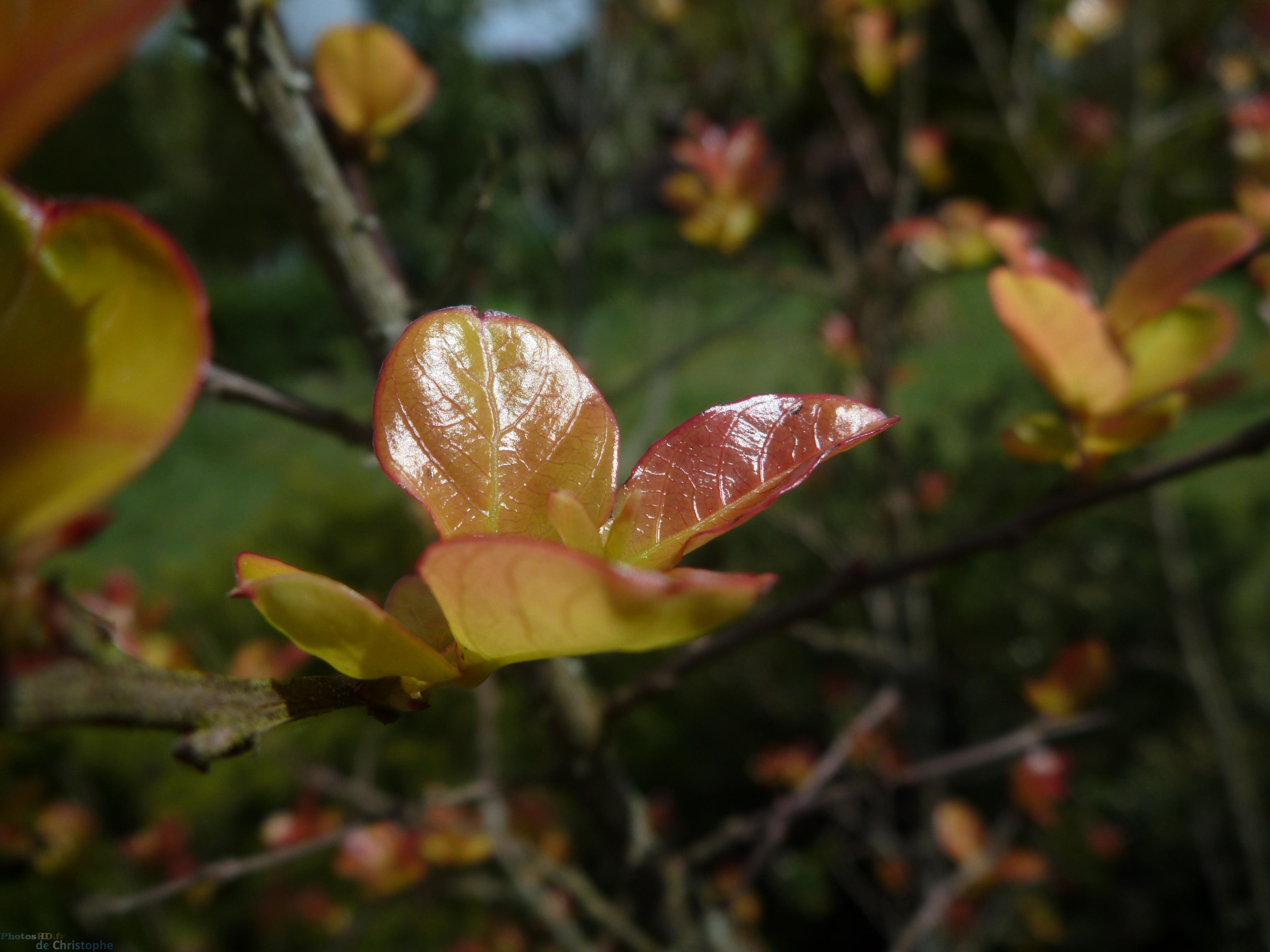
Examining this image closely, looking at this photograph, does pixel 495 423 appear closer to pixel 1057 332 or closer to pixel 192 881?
pixel 1057 332

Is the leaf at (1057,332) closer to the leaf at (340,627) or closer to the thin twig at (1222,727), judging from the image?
the leaf at (340,627)

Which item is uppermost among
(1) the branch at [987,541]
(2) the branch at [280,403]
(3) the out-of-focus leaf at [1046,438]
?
(2) the branch at [280,403]

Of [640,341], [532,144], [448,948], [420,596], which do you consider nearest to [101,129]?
[640,341]

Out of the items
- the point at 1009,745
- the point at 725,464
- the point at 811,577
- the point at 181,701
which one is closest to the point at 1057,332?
the point at 725,464

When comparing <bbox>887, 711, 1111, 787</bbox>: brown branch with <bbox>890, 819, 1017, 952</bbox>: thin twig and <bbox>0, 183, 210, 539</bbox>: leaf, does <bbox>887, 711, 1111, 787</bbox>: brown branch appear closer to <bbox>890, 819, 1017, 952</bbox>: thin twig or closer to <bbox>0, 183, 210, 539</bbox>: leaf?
<bbox>890, 819, 1017, 952</bbox>: thin twig

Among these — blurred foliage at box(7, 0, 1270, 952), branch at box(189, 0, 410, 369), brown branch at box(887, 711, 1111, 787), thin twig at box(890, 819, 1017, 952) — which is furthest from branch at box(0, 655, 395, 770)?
thin twig at box(890, 819, 1017, 952)

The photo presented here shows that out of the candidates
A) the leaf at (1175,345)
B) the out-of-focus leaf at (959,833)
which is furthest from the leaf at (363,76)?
the out-of-focus leaf at (959,833)
